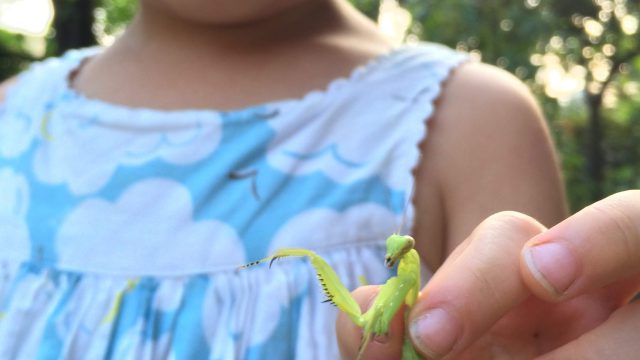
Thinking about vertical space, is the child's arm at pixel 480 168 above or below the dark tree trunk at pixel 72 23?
above

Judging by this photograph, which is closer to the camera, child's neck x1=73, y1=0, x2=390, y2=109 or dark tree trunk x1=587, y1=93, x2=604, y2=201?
child's neck x1=73, y1=0, x2=390, y2=109

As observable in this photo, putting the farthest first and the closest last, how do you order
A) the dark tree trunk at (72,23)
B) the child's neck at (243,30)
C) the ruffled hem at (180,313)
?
the dark tree trunk at (72,23), the child's neck at (243,30), the ruffled hem at (180,313)

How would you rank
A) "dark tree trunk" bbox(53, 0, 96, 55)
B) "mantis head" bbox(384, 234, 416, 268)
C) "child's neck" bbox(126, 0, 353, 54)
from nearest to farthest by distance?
1. "mantis head" bbox(384, 234, 416, 268)
2. "child's neck" bbox(126, 0, 353, 54)
3. "dark tree trunk" bbox(53, 0, 96, 55)

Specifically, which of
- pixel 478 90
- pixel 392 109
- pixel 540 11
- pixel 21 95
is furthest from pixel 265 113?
pixel 540 11

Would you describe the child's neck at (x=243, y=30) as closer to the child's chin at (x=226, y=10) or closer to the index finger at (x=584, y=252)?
the child's chin at (x=226, y=10)

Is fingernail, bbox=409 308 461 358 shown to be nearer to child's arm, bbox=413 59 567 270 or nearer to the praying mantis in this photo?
the praying mantis

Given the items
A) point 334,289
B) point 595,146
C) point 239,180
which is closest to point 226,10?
point 239,180

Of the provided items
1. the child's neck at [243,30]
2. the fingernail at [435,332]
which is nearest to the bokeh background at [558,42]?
the child's neck at [243,30]

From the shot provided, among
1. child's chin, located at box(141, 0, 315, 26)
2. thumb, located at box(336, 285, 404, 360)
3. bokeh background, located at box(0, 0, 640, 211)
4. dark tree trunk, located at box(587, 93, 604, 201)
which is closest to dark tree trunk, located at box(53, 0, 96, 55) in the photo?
bokeh background, located at box(0, 0, 640, 211)

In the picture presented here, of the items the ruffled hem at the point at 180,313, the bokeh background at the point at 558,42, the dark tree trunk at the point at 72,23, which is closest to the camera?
the ruffled hem at the point at 180,313
